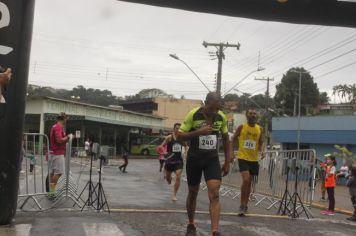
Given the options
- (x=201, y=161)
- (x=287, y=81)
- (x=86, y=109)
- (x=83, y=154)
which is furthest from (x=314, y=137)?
(x=287, y=81)

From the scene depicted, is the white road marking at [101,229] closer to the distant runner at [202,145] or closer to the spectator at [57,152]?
the distant runner at [202,145]

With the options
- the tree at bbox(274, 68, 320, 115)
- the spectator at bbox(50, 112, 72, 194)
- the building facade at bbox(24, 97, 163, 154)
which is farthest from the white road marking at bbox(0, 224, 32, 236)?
the tree at bbox(274, 68, 320, 115)

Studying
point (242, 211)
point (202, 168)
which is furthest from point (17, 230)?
point (242, 211)

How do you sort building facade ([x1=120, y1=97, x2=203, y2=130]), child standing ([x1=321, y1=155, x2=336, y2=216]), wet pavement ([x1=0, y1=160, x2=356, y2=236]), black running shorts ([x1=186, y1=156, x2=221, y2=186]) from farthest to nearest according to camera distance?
building facade ([x1=120, y1=97, x2=203, y2=130]) → child standing ([x1=321, y1=155, x2=336, y2=216]) → black running shorts ([x1=186, y1=156, x2=221, y2=186]) → wet pavement ([x1=0, y1=160, x2=356, y2=236])

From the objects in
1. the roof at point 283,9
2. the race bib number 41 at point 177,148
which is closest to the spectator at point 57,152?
the race bib number 41 at point 177,148

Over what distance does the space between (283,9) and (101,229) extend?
4.29 meters

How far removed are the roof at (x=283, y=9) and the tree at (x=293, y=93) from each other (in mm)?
73444

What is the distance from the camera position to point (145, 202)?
11.4 metres

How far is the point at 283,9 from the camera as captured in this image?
28.0 ft

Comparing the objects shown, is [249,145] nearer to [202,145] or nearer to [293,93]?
[202,145]

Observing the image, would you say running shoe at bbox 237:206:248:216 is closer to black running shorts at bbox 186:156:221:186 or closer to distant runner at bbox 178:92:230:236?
distant runner at bbox 178:92:230:236

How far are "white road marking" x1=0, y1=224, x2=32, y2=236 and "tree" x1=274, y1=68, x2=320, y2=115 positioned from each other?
7625 centimetres

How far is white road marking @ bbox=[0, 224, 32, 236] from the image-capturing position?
6520 mm

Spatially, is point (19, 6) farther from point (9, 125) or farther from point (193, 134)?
point (193, 134)
